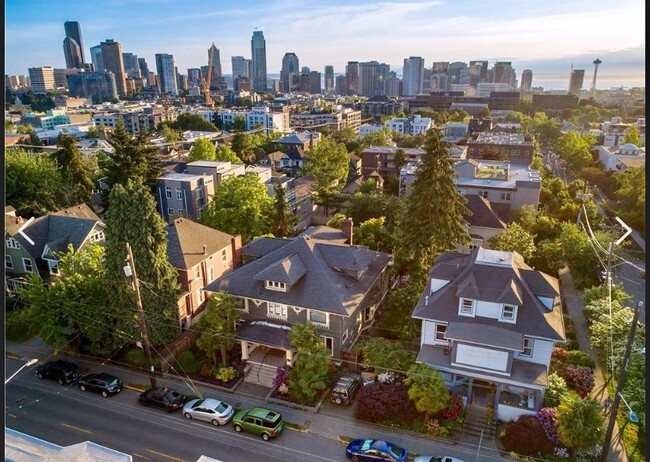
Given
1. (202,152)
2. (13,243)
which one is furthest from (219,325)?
(202,152)

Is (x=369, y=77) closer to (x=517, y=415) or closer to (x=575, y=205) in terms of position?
(x=575, y=205)

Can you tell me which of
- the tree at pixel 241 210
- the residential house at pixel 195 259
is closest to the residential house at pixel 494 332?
the residential house at pixel 195 259

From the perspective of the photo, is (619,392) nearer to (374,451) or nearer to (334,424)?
(374,451)

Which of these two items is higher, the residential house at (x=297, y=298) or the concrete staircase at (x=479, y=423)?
the residential house at (x=297, y=298)

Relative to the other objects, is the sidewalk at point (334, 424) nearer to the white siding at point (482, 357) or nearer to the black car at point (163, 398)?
the black car at point (163, 398)

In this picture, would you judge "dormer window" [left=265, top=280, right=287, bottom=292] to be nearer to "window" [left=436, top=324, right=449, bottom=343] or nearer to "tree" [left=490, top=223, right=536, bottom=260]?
"window" [left=436, top=324, right=449, bottom=343]

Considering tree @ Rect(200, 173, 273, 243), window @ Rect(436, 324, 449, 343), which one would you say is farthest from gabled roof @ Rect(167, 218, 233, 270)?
window @ Rect(436, 324, 449, 343)
